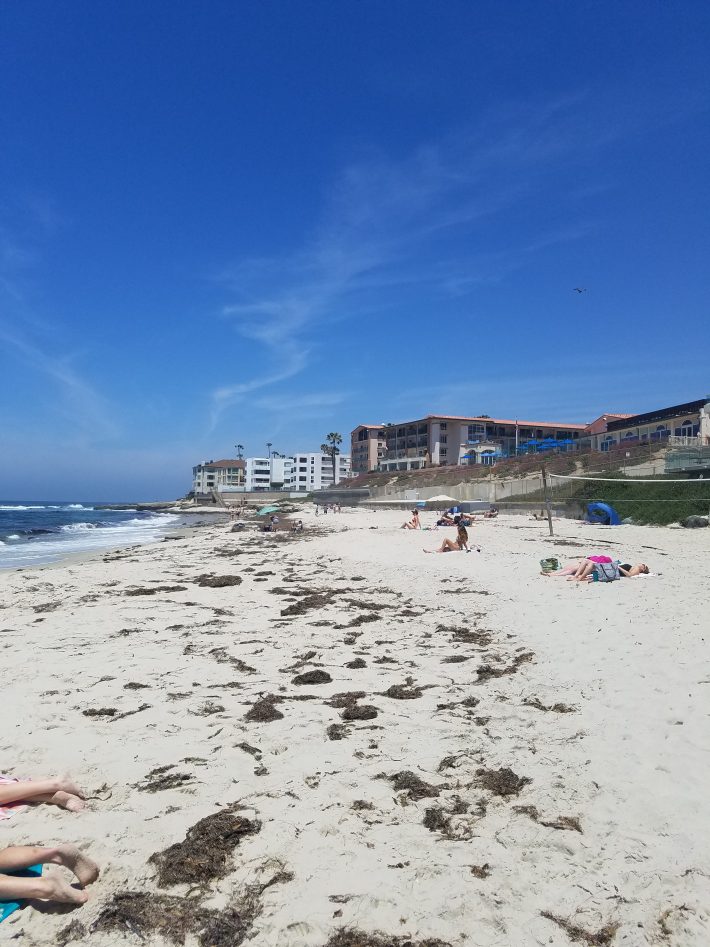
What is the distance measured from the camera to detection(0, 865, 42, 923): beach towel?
106 inches

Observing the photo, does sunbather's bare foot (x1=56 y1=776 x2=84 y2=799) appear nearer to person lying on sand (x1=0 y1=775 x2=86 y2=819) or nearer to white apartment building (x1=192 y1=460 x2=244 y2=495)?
person lying on sand (x1=0 y1=775 x2=86 y2=819)

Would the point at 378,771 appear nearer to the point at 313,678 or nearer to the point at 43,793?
the point at 313,678

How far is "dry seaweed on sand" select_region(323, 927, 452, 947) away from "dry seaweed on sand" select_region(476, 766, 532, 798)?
1285 mm

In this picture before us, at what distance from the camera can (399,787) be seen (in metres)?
3.78

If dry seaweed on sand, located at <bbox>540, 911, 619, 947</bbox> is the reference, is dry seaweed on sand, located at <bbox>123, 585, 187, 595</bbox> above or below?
above

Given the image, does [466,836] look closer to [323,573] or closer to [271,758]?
[271,758]

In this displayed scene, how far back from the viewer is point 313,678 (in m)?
6.00

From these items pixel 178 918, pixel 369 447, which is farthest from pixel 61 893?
pixel 369 447

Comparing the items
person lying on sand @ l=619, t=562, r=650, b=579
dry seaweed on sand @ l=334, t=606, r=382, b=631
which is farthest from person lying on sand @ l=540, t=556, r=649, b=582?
dry seaweed on sand @ l=334, t=606, r=382, b=631

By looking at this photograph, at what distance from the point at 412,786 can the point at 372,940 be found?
1298mm

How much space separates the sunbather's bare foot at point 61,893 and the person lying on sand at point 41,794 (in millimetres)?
821

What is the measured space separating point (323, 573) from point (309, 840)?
11.0 metres

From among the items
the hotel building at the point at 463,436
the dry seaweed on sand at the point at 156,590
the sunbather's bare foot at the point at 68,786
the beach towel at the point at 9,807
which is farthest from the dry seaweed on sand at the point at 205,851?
the hotel building at the point at 463,436

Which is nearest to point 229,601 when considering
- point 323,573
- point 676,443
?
point 323,573
